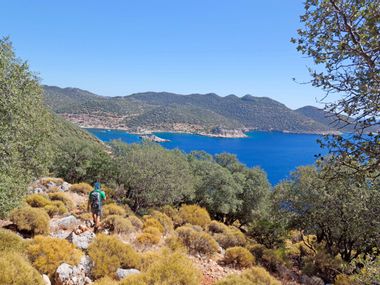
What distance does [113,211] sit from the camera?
1524 centimetres

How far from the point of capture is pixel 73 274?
7254 mm

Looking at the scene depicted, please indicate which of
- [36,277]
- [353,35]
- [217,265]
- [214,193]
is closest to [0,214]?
[36,277]

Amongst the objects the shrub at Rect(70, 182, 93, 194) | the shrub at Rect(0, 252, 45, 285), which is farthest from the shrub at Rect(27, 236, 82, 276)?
the shrub at Rect(70, 182, 93, 194)

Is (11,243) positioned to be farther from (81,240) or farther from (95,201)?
(95,201)

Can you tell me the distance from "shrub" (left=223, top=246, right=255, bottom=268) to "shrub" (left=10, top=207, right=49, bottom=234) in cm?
745

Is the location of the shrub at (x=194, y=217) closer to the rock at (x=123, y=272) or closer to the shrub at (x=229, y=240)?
the shrub at (x=229, y=240)

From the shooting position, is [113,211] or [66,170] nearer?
[113,211]

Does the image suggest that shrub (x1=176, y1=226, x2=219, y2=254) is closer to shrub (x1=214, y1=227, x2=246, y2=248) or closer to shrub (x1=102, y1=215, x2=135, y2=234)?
shrub (x1=102, y1=215, x2=135, y2=234)

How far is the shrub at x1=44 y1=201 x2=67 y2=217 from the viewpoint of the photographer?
1375 centimetres

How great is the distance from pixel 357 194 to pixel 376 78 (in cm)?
1044

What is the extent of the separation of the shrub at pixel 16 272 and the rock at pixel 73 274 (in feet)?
3.34

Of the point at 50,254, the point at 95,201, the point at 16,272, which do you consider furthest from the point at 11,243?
the point at 95,201

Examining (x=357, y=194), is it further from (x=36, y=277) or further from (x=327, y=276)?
(x=36, y=277)

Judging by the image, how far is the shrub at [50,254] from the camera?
720cm
